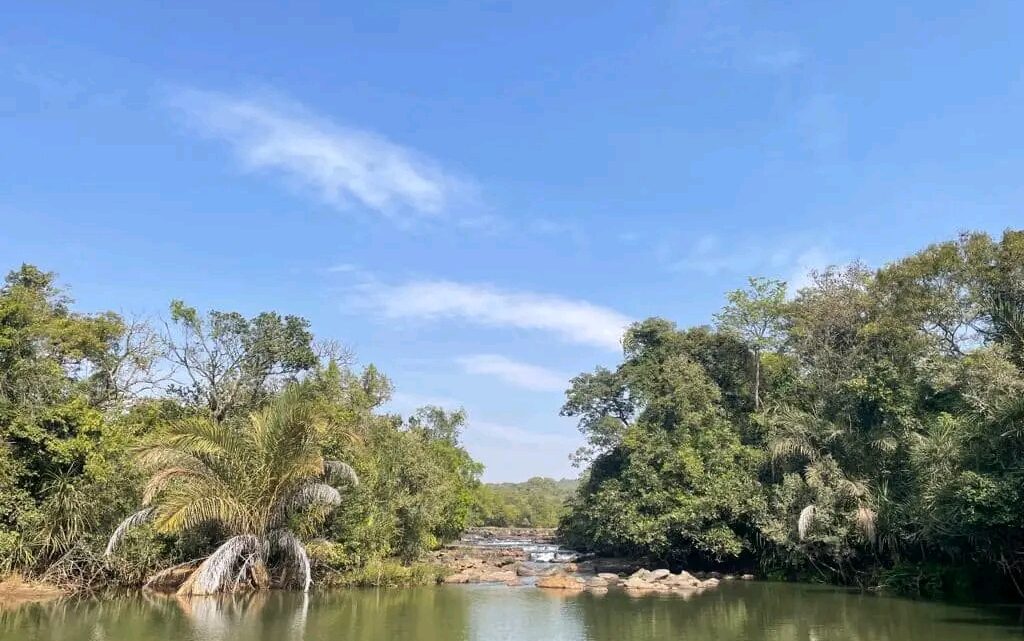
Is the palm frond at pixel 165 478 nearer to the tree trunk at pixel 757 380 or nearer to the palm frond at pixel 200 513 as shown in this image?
the palm frond at pixel 200 513

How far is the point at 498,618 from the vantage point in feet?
55.6

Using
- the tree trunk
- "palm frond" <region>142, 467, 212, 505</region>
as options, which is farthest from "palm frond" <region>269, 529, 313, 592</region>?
the tree trunk

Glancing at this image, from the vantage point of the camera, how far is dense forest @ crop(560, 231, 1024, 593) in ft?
62.7

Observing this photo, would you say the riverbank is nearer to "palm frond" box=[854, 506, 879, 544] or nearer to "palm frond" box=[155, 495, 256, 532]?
"palm frond" box=[155, 495, 256, 532]

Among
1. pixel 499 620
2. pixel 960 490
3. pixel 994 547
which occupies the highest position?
pixel 960 490

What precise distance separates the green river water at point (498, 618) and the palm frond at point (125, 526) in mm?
1320

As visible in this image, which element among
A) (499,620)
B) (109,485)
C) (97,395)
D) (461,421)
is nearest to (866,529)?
(499,620)

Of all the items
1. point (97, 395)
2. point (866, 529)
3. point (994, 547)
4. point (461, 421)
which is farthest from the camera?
point (461, 421)

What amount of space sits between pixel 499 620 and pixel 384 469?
913 cm

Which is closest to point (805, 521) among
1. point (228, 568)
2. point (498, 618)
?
point (498, 618)

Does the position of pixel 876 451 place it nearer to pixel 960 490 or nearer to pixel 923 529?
pixel 923 529

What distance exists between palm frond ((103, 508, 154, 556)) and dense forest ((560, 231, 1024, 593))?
17.8m

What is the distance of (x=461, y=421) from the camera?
5284 centimetres

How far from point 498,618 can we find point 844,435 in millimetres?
15840
